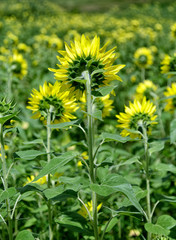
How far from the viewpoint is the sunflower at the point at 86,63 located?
4.00 feet

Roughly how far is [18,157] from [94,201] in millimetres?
365

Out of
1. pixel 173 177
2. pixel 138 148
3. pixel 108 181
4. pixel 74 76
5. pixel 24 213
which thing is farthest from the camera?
pixel 138 148

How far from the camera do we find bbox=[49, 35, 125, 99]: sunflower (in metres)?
1.22

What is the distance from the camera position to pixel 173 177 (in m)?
2.29

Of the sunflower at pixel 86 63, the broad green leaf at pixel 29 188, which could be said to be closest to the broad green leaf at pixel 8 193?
the broad green leaf at pixel 29 188

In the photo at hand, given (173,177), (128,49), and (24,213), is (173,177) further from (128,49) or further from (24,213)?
(128,49)

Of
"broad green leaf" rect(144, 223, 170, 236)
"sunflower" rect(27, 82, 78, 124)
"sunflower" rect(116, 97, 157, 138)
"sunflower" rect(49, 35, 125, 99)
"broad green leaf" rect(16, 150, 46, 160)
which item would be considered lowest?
"broad green leaf" rect(144, 223, 170, 236)

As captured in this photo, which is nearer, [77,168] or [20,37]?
[77,168]

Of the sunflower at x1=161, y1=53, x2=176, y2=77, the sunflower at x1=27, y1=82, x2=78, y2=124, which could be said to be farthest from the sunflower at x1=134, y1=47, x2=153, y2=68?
the sunflower at x1=27, y1=82, x2=78, y2=124

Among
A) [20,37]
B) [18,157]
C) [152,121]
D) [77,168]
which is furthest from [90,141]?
[20,37]

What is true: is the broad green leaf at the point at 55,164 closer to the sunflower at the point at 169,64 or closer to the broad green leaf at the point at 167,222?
the broad green leaf at the point at 167,222

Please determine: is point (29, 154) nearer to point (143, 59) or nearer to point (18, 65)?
point (18, 65)

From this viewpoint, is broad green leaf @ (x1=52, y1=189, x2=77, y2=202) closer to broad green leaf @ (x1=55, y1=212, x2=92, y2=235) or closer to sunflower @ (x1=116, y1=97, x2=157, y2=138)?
broad green leaf @ (x1=55, y1=212, x2=92, y2=235)

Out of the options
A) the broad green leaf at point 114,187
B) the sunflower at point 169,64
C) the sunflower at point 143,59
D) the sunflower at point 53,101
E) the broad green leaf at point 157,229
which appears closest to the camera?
the broad green leaf at point 114,187
